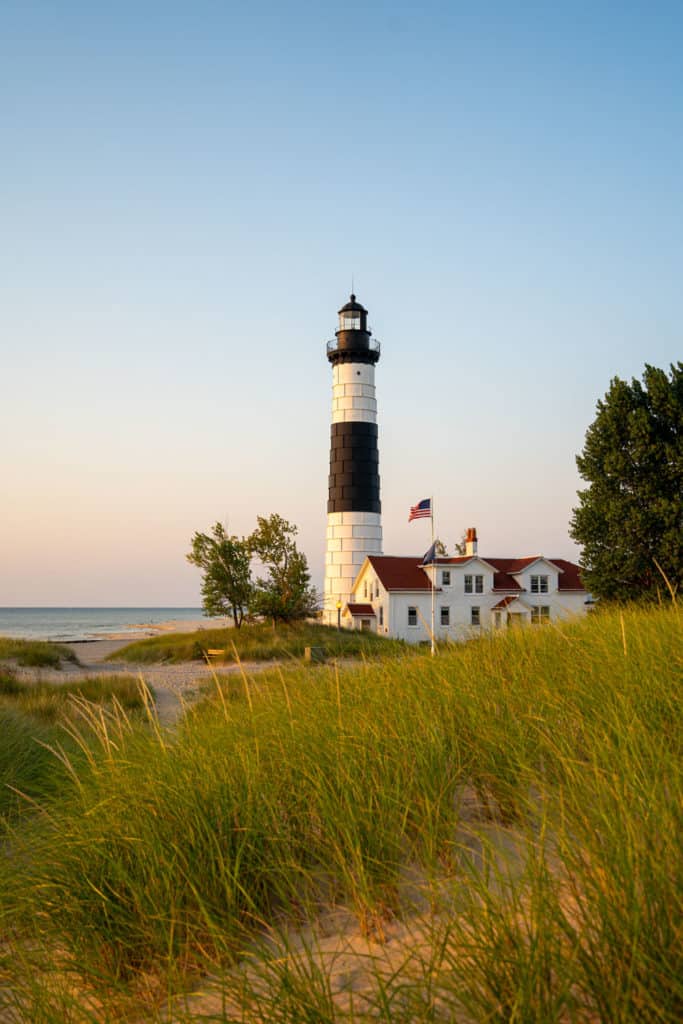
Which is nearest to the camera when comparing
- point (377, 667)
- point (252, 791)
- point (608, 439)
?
point (252, 791)

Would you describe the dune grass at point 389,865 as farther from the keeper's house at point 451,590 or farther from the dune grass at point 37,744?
the keeper's house at point 451,590

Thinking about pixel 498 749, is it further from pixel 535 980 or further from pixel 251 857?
pixel 535 980

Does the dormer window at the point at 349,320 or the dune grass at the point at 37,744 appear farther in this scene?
the dormer window at the point at 349,320

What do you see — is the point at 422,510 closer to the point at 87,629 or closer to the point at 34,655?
the point at 34,655

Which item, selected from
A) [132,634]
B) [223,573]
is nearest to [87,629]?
[132,634]

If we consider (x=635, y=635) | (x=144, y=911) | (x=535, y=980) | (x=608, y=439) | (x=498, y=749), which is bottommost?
(x=144, y=911)

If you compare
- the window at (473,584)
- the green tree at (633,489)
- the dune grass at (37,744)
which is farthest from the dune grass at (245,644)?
the dune grass at (37,744)

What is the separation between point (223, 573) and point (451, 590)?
1358 centimetres

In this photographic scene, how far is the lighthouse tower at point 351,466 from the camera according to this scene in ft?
136

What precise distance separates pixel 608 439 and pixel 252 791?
89.0ft

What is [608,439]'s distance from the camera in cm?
2800

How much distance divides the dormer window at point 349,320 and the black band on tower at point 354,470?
6.21 m

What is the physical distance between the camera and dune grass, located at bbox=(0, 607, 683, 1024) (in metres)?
2.14

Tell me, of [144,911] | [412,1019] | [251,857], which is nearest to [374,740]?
[251,857]
